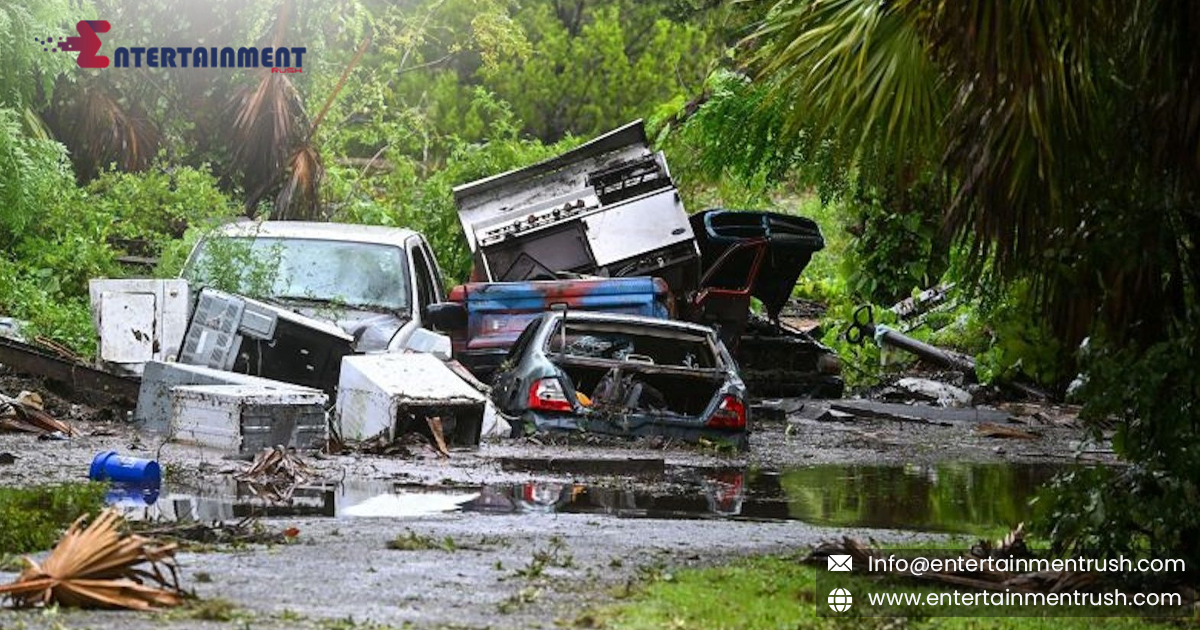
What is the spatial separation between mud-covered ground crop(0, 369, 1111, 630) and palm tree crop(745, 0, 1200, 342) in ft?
2.62

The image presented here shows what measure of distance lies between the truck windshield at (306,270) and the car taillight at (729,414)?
10.5 feet

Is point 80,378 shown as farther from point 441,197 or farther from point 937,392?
point 937,392

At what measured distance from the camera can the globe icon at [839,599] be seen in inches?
275

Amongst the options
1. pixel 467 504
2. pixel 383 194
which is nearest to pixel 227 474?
pixel 467 504

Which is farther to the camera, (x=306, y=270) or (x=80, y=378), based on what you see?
(x=306, y=270)

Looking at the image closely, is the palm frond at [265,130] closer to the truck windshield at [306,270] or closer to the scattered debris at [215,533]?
the truck windshield at [306,270]

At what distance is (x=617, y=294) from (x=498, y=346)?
4.20 feet

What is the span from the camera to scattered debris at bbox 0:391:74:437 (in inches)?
526

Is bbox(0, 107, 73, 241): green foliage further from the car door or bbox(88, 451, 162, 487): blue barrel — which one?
bbox(88, 451, 162, 487): blue barrel

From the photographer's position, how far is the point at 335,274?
639 inches

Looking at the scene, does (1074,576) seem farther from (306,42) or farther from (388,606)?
(306,42)

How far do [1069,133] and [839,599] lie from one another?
8.02 ft

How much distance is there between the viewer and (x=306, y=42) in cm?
2686

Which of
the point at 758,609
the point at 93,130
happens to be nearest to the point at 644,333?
the point at 758,609
